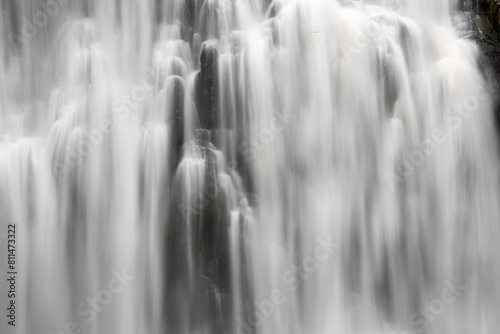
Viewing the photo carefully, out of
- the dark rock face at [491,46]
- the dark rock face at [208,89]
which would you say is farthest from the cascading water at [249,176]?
the dark rock face at [491,46]

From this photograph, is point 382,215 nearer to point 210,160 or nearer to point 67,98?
point 210,160

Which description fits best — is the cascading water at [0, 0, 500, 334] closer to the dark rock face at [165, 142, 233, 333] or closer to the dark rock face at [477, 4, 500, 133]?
the dark rock face at [165, 142, 233, 333]

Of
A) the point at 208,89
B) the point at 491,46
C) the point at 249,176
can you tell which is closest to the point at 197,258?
the point at 249,176

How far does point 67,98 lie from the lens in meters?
9.52

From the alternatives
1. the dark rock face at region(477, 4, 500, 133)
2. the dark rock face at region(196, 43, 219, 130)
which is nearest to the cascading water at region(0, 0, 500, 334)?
the dark rock face at region(196, 43, 219, 130)

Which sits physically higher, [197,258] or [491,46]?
[491,46]

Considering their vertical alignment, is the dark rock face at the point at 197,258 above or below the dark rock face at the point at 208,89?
below

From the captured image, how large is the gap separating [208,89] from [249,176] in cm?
178

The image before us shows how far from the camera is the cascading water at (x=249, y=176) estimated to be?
8562mm

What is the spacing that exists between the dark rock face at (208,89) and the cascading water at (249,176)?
0.03m

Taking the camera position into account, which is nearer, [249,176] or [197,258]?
[197,258]

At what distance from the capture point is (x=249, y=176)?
29.6ft

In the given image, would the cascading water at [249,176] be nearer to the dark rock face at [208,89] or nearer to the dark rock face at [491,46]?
the dark rock face at [208,89]

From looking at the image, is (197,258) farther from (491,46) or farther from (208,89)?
(491,46)
